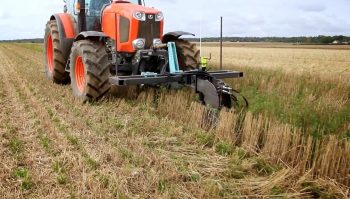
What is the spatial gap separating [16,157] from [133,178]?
4.75 ft

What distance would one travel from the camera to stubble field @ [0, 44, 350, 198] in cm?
370

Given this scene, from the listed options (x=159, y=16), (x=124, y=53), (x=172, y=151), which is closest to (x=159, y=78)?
(x=124, y=53)

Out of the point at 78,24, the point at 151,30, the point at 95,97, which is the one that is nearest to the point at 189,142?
the point at 95,97

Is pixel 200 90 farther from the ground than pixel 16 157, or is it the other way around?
pixel 200 90

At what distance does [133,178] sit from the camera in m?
3.86

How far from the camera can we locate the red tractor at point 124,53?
6.66 m

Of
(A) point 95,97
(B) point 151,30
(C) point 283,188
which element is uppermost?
(B) point 151,30

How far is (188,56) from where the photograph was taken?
27.3 feet

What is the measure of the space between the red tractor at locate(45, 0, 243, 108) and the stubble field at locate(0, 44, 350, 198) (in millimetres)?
461

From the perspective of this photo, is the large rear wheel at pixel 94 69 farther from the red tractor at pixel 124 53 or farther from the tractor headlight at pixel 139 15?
the tractor headlight at pixel 139 15

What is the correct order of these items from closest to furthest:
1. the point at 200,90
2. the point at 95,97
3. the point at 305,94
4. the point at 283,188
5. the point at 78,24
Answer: the point at 283,188 → the point at 200,90 → the point at 95,97 → the point at 78,24 → the point at 305,94

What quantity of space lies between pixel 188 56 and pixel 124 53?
1361 millimetres

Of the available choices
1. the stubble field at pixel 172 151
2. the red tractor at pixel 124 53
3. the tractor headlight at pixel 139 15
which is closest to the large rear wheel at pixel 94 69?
the red tractor at pixel 124 53

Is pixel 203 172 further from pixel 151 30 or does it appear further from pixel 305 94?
pixel 305 94
